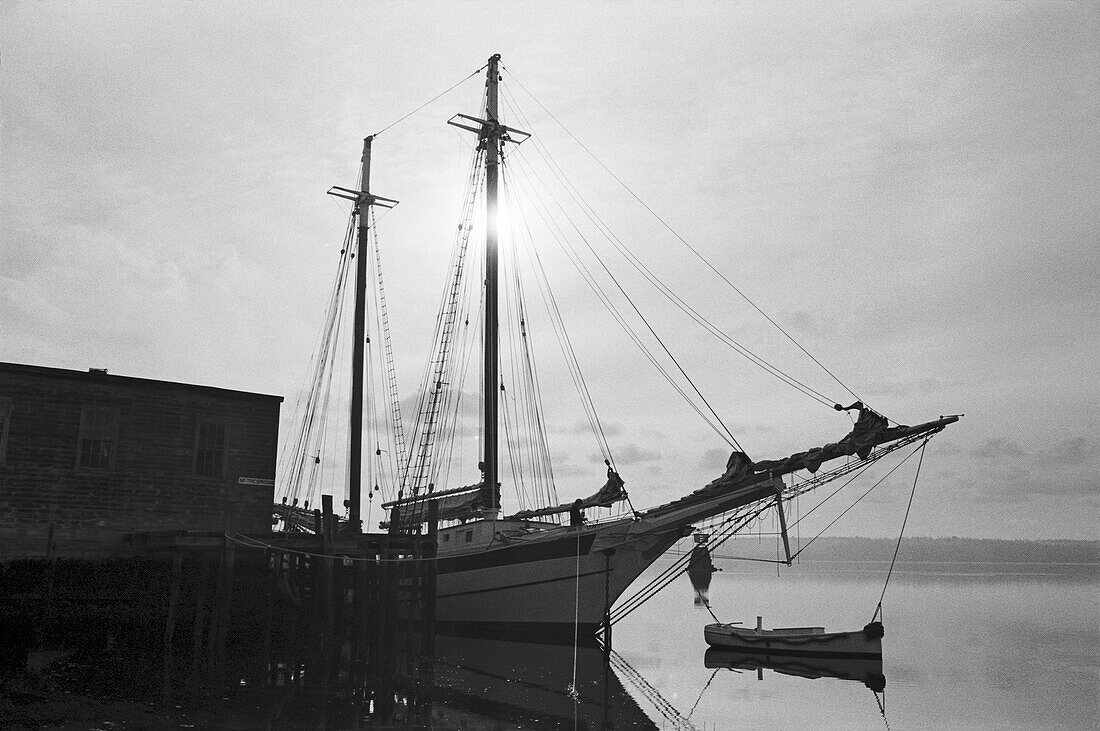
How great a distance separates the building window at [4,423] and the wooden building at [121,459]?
3 centimetres

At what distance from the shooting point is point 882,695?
1008 inches

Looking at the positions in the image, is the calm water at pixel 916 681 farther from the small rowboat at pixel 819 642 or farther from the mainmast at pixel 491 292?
the mainmast at pixel 491 292

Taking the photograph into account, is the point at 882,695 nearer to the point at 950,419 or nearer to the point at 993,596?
the point at 950,419

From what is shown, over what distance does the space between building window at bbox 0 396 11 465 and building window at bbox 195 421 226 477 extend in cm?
474

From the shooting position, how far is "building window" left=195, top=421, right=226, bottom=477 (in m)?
26.2

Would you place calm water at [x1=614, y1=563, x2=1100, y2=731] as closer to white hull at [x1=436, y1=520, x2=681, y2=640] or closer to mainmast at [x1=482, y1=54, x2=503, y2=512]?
white hull at [x1=436, y1=520, x2=681, y2=640]

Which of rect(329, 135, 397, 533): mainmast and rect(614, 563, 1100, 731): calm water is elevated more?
rect(329, 135, 397, 533): mainmast

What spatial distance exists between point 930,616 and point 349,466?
140 ft

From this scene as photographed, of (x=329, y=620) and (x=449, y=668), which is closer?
(x=329, y=620)

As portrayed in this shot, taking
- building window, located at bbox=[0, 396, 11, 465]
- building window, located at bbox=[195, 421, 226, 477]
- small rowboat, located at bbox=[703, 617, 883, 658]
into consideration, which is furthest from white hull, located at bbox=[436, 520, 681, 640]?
building window, located at bbox=[0, 396, 11, 465]

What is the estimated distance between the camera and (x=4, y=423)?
23.9m

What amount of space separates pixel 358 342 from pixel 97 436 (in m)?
15.5

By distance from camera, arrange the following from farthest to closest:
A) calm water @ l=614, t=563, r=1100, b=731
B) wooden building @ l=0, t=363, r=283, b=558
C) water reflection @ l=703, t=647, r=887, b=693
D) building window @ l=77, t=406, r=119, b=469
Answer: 1. water reflection @ l=703, t=647, r=887, b=693
2. building window @ l=77, t=406, r=119, b=469
3. wooden building @ l=0, t=363, r=283, b=558
4. calm water @ l=614, t=563, r=1100, b=731

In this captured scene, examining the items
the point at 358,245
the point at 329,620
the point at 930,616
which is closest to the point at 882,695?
the point at 329,620
